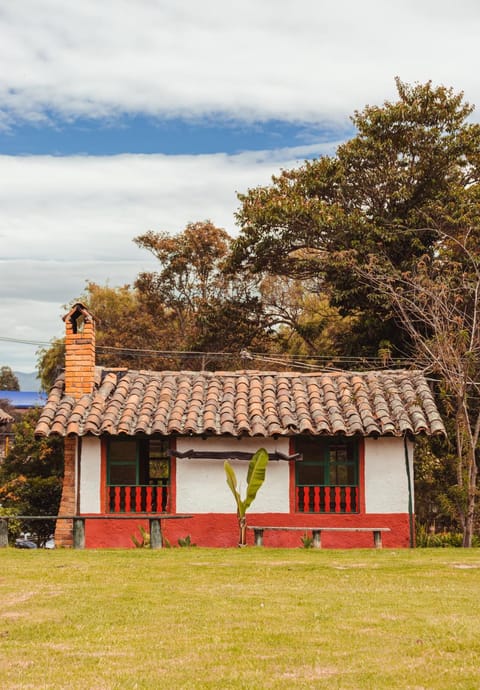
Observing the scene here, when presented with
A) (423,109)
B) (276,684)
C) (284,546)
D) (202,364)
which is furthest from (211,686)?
(202,364)

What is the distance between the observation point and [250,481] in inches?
696

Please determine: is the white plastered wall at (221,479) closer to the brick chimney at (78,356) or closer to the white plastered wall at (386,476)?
the white plastered wall at (386,476)

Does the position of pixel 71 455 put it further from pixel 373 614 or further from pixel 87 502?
pixel 373 614

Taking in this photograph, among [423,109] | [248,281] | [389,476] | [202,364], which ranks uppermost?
[423,109]

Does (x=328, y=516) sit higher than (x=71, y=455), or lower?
lower

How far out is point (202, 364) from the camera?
123 feet

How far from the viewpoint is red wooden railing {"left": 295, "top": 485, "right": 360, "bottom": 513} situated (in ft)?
61.7

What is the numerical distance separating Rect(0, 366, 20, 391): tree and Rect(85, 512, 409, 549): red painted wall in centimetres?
8167

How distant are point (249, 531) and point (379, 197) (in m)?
14.5

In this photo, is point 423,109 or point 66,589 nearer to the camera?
point 66,589

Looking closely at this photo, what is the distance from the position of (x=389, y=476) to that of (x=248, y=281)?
21394mm

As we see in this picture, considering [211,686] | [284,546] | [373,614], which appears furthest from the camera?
[284,546]

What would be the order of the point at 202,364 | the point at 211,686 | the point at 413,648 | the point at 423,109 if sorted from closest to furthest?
the point at 211,686 < the point at 413,648 < the point at 423,109 < the point at 202,364

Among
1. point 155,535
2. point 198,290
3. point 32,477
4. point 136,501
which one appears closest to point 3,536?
point 155,535
